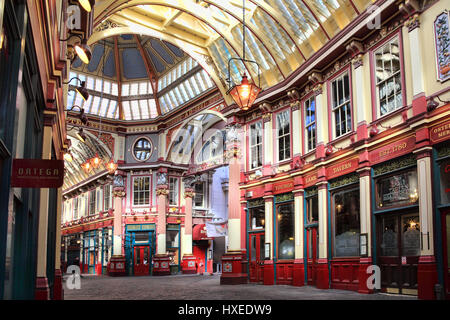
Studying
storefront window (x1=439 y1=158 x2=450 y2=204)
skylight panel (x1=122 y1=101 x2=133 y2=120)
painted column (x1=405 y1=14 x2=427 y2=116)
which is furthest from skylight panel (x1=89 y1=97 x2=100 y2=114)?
storefront window (x1=439 y1=158 x2=450 y2=204)

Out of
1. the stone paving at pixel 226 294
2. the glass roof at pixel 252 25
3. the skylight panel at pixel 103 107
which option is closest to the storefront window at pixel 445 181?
the stone paving at pixel 226 294

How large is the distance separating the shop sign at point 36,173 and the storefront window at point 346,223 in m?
10.7

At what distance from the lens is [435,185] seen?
428 inches

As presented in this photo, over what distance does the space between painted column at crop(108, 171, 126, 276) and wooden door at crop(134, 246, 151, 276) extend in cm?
89

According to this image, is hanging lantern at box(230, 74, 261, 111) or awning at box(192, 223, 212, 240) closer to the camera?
hanging lantern at box(230, 74, 261, 111)

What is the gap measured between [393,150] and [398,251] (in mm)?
2600

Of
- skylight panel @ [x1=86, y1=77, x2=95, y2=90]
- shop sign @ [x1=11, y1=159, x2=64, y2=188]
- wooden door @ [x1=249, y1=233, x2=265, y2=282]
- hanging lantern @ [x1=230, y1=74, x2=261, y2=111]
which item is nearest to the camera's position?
shop sign @ [x1=11, y1=159, x2=64, y2=188]

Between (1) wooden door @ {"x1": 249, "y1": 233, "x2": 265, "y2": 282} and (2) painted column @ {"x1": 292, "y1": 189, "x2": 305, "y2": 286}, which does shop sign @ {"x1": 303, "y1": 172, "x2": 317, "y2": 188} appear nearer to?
(2) painted column @ {"x1": 292, "y1": 189, "x2": 305, "y2": 286}

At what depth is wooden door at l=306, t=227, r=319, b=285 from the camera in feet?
54.9

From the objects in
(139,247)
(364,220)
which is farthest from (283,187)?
(139,247)

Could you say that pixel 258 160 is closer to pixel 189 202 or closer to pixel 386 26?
pixel 386 26

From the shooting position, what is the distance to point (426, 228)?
10.9 meters

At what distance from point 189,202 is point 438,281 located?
2360cm

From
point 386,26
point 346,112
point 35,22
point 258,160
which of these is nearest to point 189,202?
point 258,160
